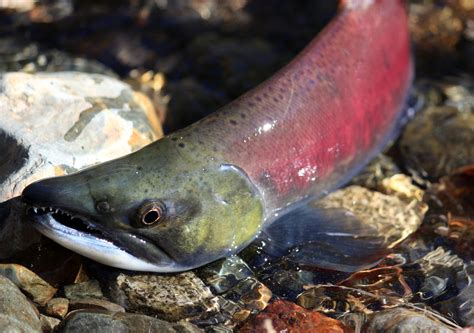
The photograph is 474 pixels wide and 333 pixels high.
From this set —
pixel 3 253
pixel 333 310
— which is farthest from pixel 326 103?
pixel 3 253

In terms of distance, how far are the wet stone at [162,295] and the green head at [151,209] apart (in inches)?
3.7

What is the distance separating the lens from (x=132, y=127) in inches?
205

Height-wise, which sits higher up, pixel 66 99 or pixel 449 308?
pixel 66 99

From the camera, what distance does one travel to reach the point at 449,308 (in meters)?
4.57

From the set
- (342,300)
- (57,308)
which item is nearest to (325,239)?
(342,300)

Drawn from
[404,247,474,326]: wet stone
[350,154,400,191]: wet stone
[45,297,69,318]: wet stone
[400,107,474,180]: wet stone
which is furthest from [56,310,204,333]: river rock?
[400,107,474,180]: wet stone

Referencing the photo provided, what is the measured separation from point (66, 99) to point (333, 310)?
2136mm

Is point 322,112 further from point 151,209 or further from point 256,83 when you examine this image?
point 256,83

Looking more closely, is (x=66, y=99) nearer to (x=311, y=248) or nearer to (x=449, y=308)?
(x=311, y=248)

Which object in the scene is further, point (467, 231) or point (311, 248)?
point (467, 231)

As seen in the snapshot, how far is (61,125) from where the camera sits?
498 centimetres

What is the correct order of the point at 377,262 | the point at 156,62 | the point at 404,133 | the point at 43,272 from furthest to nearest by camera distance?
the point at 156,62 → the point at 404,133 → the point at 377,262 → the point at 43,272

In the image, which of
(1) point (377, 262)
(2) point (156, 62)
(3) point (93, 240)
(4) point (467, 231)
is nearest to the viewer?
(3) point (93, 240)

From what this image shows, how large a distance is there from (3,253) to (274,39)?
149 inches
